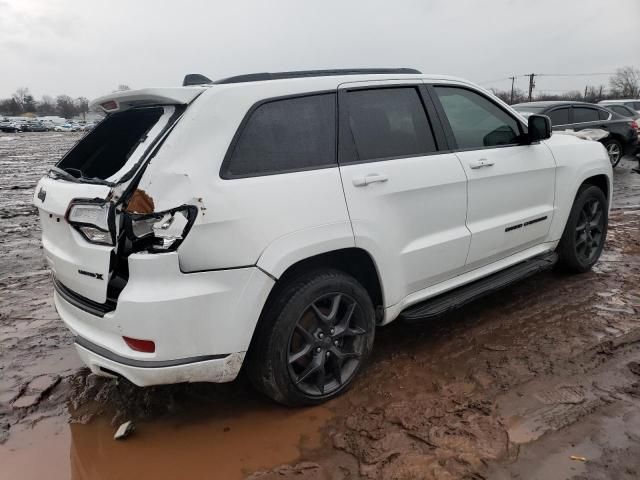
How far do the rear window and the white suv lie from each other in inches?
0.6

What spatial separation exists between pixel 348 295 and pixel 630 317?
247cm

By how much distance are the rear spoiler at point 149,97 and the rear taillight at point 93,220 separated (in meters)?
0.63

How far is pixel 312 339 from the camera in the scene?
2898mm

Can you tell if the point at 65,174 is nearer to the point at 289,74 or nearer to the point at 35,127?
the point at 289,74

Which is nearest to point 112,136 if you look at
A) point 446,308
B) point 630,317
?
point 446,308

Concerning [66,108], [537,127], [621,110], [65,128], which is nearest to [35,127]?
[65,128]

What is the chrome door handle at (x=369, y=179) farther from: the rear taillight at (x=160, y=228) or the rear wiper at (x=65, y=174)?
the rear wiper at (x=65, y=174)

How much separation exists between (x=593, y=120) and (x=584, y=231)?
26.2ft

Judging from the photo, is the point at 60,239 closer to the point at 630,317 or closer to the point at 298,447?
the point at 298,447

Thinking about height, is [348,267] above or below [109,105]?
below

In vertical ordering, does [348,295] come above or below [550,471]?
above

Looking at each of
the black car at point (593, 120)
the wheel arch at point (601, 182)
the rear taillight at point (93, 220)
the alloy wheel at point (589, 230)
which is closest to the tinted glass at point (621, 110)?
the black car at point (593, 120)

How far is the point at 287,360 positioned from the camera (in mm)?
2781

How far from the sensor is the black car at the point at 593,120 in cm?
1033
